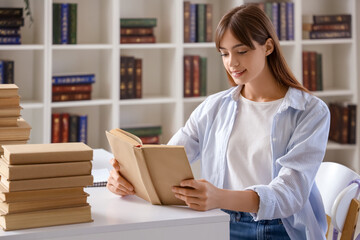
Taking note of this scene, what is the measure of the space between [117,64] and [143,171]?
7.35 ft

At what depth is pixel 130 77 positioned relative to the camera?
3.90 meters

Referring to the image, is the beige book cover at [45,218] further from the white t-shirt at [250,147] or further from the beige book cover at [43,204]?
the white t-shirt at [250,147]

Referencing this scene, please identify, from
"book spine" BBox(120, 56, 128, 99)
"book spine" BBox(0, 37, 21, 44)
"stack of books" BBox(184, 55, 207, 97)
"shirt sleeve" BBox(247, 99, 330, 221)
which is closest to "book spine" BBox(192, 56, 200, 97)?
"stack of books" BBox(184, 55, 207, 97)

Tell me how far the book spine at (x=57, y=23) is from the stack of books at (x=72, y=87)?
219 millimetres

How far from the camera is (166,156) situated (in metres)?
1.58

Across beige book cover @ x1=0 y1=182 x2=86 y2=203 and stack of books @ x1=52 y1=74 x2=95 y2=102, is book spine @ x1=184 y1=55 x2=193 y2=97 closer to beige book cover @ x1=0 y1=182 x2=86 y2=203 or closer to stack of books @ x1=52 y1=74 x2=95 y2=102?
stack of books @ x1=52 y1=74 x2=95 y2=102

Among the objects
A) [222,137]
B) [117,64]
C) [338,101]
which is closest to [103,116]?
[117,64]

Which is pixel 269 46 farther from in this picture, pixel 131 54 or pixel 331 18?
pixel 331 18

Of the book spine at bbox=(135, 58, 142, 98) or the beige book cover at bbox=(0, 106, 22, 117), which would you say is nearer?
the beige book cover at bbox=(0, 106, 22, 117)

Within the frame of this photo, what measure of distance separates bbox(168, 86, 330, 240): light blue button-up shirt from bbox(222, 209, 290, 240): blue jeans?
1.1 inches

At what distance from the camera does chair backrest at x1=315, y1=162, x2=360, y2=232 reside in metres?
1.97

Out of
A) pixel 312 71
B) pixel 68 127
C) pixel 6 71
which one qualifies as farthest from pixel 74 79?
pixel 312 71

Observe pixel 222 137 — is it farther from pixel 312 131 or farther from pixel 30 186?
pixel 30 186

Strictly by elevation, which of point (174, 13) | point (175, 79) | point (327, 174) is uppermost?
point (174, 13)
